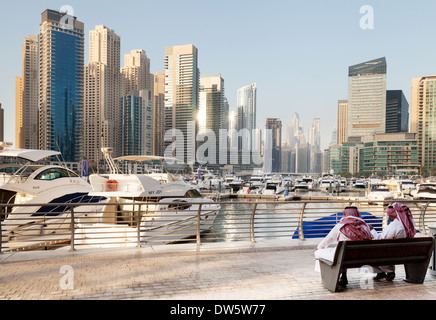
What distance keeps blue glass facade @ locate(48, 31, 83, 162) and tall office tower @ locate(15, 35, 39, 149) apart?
24391 millimetres

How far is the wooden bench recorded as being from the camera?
19.6ft

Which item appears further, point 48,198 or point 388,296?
point 48,198

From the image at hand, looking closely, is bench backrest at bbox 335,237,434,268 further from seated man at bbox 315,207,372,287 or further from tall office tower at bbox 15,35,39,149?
tall office tower at bbox 15,35,39,149

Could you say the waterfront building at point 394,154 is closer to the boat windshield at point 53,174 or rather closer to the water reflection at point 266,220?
the water reflection at point 266,220

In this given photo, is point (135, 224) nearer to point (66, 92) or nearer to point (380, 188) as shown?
point (380, 188)

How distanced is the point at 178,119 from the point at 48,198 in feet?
574

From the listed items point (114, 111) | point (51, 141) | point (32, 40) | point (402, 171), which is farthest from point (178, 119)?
point (402, 171)

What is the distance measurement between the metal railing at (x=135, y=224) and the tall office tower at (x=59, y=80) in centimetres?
13395

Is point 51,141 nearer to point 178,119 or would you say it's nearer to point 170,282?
point 178,119

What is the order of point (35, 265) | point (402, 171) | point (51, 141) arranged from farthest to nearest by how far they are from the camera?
1. point (402, 171)
2. point (51, 141)
3. point (35, 265)

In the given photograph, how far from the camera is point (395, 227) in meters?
6.66

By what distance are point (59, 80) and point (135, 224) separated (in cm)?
14374

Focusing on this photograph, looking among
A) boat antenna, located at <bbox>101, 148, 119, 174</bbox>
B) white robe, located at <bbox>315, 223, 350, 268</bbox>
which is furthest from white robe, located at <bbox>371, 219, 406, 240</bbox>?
boat antenna, located at <bbox>101, 148, 119, 174</bbox>

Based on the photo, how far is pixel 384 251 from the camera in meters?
6.20
